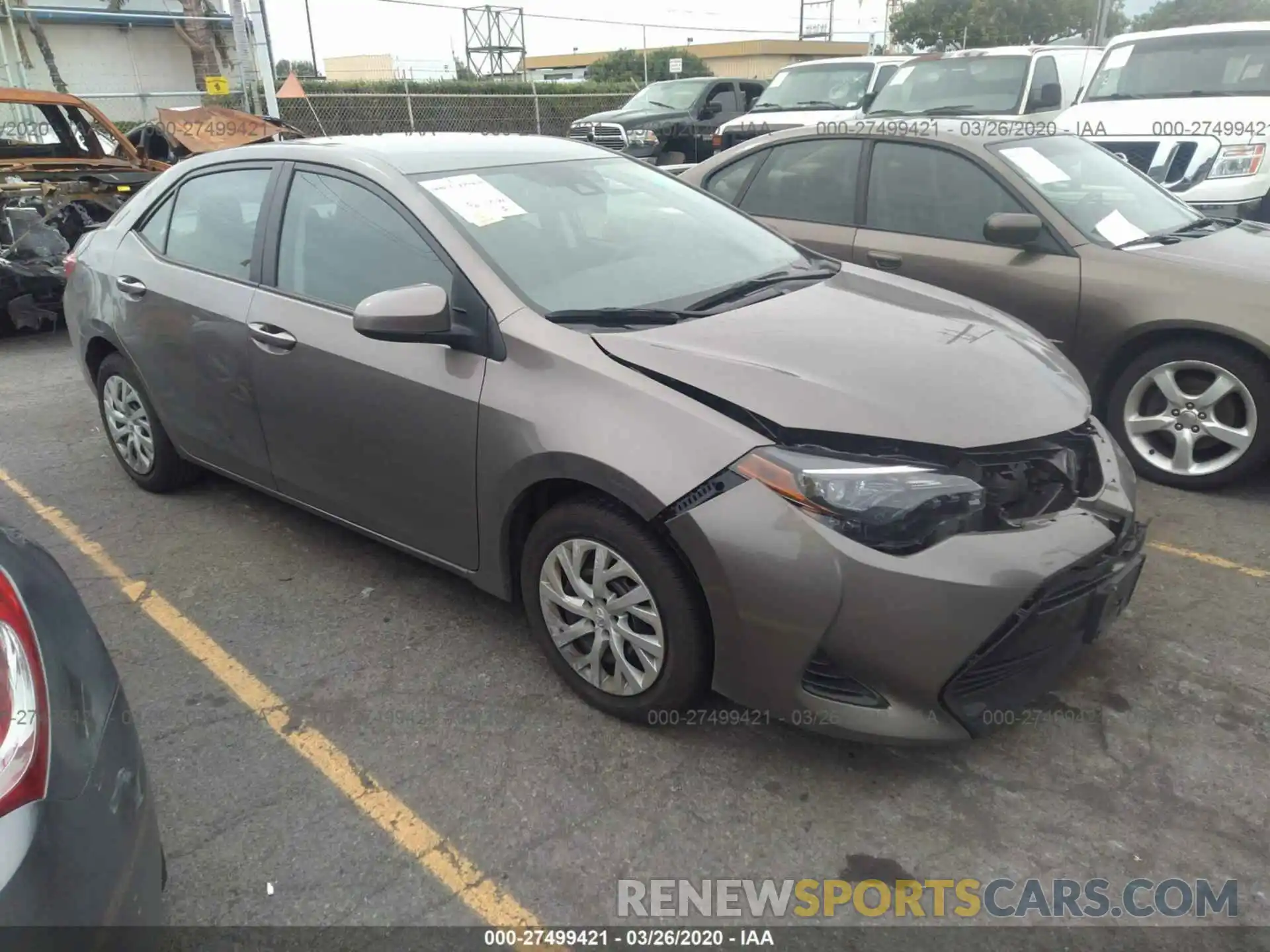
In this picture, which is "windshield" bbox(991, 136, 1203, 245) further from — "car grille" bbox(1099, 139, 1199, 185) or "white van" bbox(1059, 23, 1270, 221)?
"car grille" bbox(1099, 139, 1199, 185)

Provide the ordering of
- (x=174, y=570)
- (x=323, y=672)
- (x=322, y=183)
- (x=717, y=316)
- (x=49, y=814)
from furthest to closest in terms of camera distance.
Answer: (x=174, y=570) → (x=322, y=183) → (x=323, y=672) → (x=717, y=316) → (x=49, y=814)

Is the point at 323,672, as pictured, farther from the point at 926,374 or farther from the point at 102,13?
the point at 102,13

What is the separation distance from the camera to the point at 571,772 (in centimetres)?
263

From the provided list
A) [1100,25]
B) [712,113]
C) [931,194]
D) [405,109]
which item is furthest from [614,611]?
[405,109]

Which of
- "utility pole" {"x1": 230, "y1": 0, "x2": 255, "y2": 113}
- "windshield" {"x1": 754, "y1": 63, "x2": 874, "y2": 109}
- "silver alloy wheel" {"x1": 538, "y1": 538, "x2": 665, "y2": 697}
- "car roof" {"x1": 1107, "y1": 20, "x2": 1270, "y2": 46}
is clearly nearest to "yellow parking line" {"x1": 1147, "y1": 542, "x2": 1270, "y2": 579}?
"silver alloy wheel" {"x1": 538, "y1": 538, "x2": 665, "y2": 697}

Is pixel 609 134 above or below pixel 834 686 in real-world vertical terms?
above

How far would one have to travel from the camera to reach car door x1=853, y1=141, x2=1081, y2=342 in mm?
4465

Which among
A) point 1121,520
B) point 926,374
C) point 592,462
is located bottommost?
point 1121,520

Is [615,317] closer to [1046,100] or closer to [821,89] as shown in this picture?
[1046,100]

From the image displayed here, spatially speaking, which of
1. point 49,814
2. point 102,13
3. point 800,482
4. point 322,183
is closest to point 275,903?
point 49,814

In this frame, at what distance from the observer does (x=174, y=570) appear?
3.80 m

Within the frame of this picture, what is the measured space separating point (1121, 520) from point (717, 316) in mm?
1285

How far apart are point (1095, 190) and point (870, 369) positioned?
302 centimetres

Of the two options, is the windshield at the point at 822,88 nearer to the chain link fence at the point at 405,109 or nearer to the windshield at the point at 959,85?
the windshield at the point at 959,85
